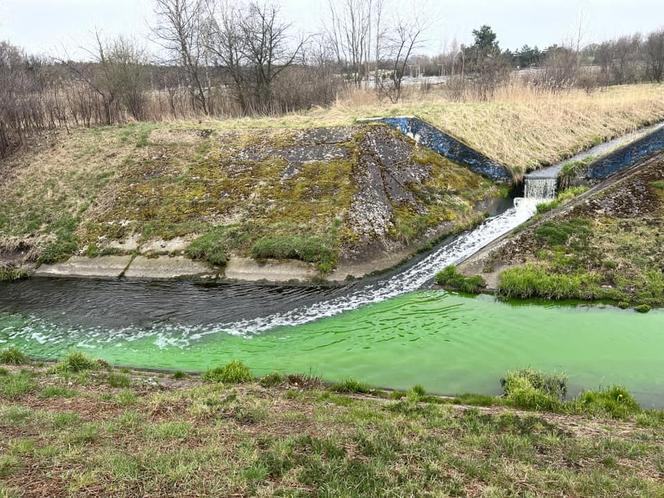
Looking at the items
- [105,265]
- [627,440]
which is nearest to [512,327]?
[627,440]

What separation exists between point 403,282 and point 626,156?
13.1 meters

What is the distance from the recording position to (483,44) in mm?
55062

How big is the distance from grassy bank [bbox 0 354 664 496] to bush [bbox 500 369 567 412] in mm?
26

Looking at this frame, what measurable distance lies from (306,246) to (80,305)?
6.50 m

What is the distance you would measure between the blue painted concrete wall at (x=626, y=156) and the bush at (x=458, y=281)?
10236 mm

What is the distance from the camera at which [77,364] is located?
9.70 metres

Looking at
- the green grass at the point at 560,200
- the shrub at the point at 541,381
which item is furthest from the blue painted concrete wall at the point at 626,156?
the shrub at the point at 541,381

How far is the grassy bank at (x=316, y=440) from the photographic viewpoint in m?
5.30

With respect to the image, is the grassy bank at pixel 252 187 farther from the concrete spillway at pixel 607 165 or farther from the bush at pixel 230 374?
the bush at pixel 230 374

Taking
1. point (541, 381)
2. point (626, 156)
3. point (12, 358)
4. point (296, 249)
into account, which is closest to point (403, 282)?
point (296, 249)

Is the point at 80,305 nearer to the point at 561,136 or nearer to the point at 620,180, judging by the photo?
the point at 620,180

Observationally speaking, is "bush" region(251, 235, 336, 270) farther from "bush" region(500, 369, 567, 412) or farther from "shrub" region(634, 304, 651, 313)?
"shrub" region(634, 304, 651, 313)

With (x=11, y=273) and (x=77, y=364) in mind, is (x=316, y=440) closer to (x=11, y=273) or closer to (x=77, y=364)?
(x=77, y=364)

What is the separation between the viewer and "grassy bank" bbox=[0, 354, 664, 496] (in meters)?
5.30
